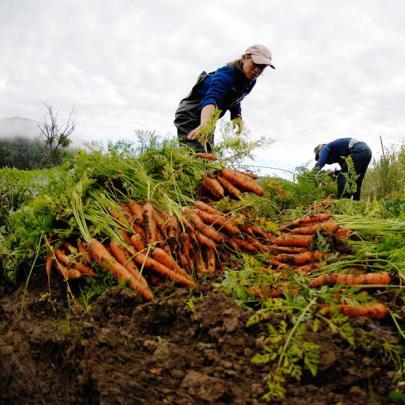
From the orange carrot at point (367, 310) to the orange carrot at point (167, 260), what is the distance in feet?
3.13

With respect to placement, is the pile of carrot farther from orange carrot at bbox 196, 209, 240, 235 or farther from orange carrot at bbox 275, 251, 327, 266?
orange carrot at bbox 196, 209, 240, 235

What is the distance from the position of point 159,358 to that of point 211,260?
1.07 m

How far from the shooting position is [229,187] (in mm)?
3211

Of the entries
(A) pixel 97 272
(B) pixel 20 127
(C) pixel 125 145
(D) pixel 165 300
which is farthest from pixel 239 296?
(B) pixel 20 127

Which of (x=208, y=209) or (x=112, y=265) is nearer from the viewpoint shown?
(x=112, y=265)

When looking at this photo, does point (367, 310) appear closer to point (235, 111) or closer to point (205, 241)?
point (205, 241)

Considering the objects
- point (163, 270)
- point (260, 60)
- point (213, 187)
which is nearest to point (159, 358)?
point (163, 270)

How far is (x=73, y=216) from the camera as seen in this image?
2.58 metres

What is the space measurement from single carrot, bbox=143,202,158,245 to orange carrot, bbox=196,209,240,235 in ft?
1.16

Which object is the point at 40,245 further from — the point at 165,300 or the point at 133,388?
the point at 133,388

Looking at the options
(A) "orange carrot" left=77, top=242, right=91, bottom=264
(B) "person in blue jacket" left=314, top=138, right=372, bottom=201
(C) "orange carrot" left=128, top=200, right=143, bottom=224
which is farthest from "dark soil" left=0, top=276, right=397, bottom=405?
(B) "person in blue jacket" left=314, top=138, right=372, bottom=201

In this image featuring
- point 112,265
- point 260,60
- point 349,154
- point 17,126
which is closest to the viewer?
point 112,265

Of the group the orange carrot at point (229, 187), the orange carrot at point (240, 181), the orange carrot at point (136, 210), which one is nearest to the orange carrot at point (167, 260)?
the orange carrot at point (136, 210)

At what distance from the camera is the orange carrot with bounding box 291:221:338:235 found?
2629 mm
